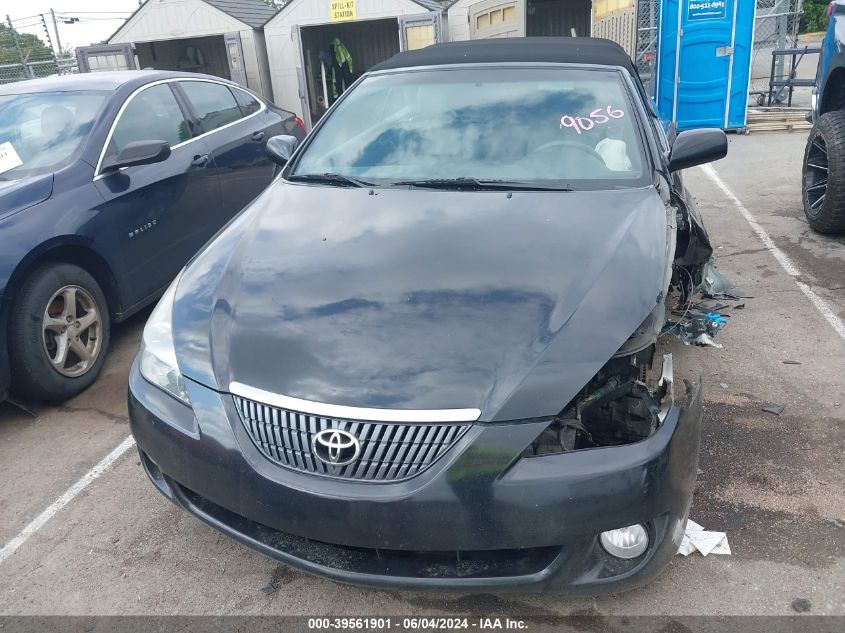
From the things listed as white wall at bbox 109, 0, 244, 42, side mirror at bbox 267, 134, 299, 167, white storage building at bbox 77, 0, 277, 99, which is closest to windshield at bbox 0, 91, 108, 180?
side mirror at bbox 267, 134, 299, 167

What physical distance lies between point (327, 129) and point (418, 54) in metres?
0.79

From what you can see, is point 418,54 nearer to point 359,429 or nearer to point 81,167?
point 81,167

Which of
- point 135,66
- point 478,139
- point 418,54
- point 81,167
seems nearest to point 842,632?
point 478,139

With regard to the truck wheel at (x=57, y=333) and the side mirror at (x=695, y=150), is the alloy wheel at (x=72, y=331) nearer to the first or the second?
the truck wheel at (x=57, y=333)

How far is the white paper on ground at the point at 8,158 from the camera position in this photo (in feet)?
12.5

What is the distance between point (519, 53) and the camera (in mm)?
3531

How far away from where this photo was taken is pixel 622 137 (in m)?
3.01

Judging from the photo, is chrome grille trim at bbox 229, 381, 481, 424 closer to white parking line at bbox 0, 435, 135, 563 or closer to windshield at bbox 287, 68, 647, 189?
windshield at bbox 287, 68, 647, 189

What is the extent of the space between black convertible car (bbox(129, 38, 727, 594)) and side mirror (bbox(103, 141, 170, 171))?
1.36 m

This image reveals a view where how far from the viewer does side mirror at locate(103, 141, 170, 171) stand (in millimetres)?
3830

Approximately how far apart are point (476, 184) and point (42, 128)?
2784mm

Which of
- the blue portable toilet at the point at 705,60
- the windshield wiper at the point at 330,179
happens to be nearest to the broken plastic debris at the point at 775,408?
the windshield wiper at the point at 330,179

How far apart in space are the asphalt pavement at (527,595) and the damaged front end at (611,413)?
1.83 feet

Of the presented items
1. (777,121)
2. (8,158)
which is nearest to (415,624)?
(8,158)
